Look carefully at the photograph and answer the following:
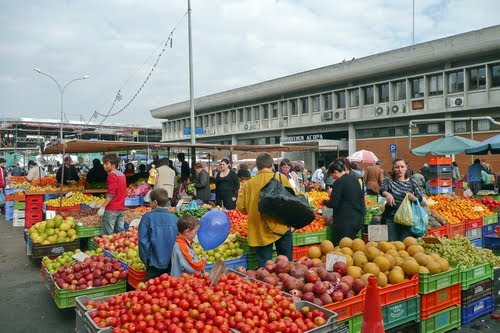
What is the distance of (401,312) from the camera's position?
A: 167 inches

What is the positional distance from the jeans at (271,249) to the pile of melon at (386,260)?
421 mm

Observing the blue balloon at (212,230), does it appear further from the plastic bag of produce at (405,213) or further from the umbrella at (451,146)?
the umbrella at (451,146)

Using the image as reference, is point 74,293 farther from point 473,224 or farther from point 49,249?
point 473,224

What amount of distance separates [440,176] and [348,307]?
13.8m

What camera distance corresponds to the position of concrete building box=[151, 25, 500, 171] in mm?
25531

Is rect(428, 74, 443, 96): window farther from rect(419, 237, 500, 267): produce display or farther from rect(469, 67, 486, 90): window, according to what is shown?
rect(419, 237, 500, 267): produce display

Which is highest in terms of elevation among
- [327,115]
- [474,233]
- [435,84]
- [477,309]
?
[435,84]

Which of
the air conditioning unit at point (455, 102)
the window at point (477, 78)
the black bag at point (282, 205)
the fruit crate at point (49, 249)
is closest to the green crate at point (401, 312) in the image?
the black bag at point (282, 205)

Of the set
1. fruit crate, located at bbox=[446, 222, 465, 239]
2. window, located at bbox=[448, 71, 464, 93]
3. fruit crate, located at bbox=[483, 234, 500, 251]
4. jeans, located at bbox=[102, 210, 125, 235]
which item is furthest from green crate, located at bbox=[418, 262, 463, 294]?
window, located at bbox=[448, 71, 464, 93]

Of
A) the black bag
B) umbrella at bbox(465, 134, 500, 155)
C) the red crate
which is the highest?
umbrella at bbox(465, 134, 500, 155)

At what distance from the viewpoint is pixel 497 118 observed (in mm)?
25062

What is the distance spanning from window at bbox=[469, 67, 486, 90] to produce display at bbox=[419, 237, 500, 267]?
2380cm

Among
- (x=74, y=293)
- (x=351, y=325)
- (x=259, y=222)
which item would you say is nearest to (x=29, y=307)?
(x=74, y=293)

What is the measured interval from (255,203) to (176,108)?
2000 inches
